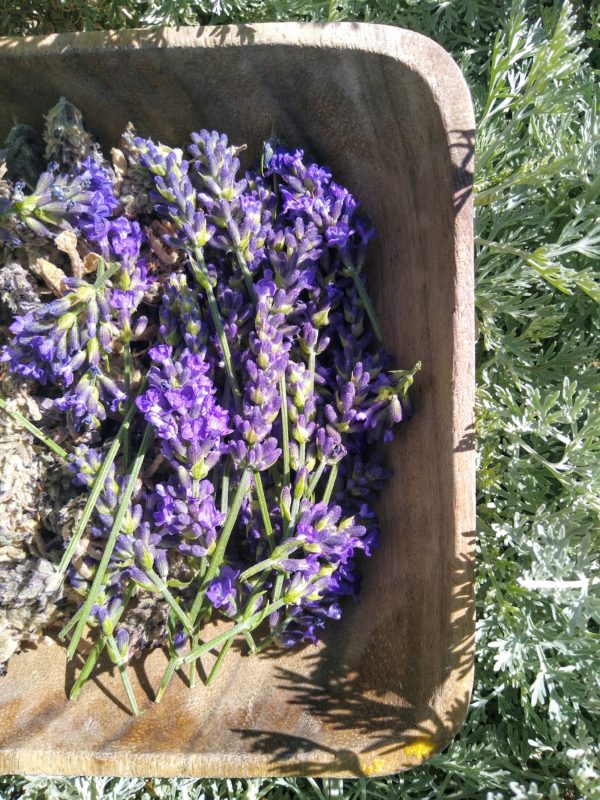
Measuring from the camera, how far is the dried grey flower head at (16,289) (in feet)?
3.50

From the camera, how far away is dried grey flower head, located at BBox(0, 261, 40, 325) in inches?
41.9

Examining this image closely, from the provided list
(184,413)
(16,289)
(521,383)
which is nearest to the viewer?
(184,413)

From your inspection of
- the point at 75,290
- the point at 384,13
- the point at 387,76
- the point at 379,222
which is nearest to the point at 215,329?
the point at 75,290

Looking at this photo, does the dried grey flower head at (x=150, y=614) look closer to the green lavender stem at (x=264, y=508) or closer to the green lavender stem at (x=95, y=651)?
the green lavender stem at (x=95, y=651)

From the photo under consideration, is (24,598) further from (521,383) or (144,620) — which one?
(521,383)

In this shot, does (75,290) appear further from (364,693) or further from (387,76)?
(364,693)

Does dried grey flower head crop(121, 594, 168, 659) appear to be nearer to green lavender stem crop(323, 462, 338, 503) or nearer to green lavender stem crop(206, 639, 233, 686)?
green lavender stem crop(206, 639, 233, 686)

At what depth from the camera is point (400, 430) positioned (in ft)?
3.73

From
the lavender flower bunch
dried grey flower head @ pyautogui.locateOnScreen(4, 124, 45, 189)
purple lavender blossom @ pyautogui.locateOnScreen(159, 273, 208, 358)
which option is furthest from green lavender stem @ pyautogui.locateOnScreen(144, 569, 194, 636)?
dried grey flower head @ pyautogui.locateOnScreen(4, 124, 45, 189)

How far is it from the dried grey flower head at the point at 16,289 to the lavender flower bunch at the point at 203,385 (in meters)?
0.01

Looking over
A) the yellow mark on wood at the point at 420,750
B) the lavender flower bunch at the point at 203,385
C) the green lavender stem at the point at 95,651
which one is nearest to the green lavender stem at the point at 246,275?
the lavender flower bunch at the point at 203,385

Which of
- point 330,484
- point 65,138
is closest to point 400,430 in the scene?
point 330,484

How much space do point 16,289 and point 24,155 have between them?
0.82 feet

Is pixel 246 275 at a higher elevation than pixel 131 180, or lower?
lower
